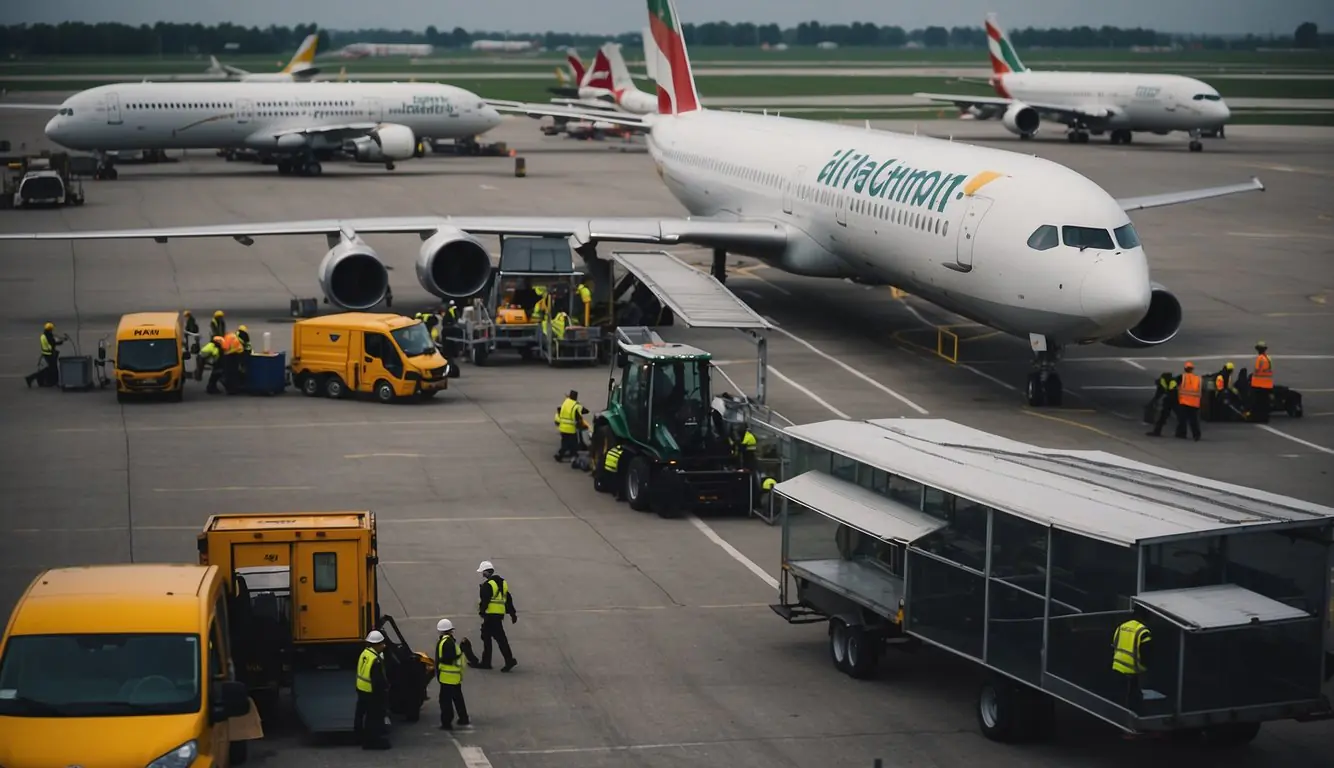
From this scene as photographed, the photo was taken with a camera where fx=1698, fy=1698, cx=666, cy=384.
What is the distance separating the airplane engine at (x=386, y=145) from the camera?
86.6m

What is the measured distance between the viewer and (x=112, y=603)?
1653 centimetres

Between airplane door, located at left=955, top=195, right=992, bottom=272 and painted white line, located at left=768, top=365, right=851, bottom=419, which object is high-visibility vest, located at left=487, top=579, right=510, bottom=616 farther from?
airplane door, located at left=955, top=195, right=992, bottom=272

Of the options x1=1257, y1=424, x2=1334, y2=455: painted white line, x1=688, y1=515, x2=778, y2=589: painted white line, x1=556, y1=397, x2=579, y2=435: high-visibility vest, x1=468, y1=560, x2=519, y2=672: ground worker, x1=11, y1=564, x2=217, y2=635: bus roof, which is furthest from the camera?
x1=1257, y1=424, x2=1334, y2=455: painted white line

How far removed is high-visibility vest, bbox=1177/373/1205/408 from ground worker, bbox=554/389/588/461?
39.6 ft

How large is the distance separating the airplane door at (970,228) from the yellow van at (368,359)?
11404mm

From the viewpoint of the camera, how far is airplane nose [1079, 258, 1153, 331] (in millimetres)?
33000

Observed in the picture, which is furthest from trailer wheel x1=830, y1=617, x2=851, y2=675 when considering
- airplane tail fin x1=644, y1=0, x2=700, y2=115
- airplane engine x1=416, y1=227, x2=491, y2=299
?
airplane tail fin x1=644, y1=0, x2=700, y2=115

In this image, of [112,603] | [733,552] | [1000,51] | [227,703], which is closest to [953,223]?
[733,552]

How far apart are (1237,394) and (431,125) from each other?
64066 millimetres

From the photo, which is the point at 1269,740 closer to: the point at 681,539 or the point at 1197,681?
the point at 1197,681

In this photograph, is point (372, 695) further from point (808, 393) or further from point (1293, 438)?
point (1293, 438)

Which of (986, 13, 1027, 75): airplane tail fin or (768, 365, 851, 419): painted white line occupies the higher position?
(986, 13, 1027, 75): airplane tail fin

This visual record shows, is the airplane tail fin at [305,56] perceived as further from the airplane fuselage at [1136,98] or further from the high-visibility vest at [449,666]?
the high-visibility vest at [449,666]

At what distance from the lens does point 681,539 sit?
1072 inches
